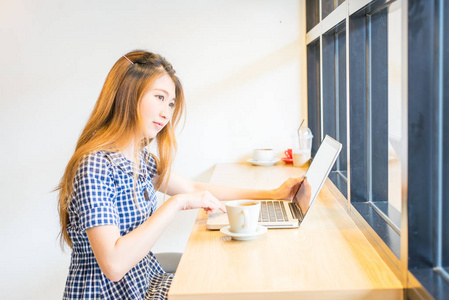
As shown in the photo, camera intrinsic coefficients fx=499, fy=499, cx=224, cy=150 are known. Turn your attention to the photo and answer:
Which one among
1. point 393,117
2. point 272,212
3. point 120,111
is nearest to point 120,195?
point 120,111

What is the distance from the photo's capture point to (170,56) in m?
2.85

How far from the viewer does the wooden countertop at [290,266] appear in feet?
3.28

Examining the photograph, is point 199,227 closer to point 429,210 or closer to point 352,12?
point 429,210

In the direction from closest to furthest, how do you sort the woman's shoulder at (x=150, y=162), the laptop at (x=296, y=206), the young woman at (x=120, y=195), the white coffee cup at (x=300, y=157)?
the young woman at (x=120, y=195)
the laptop at (x=296, y=206)
the woman's shoulder at (x=150, y=162)
the white coffee cup at (x=300, y=157)

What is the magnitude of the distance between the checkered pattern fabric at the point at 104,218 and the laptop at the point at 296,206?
9.0 inches

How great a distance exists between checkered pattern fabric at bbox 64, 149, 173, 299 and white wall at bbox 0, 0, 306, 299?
1.43 meters

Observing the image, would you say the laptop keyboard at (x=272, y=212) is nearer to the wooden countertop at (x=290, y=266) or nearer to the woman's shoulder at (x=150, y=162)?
the wooden countertop at (x=290, y=266)

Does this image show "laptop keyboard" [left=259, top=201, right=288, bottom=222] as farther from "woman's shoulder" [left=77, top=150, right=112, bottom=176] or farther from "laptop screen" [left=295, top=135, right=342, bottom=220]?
"woman's shoulder" [left=77, top=150, right=112, bottom=176]

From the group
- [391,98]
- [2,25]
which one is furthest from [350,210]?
[2,25]

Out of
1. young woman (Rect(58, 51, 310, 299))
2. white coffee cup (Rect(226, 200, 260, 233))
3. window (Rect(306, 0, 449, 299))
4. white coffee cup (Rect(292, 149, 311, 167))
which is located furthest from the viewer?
white coffee cup (Rect(292, 149, 311, 167))

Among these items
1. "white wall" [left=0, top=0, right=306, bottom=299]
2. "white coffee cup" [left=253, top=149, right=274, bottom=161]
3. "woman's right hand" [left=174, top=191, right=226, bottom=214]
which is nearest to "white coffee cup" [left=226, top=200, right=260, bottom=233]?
"woman's right hand" [left=174, top=191, right=226, bottom=214]

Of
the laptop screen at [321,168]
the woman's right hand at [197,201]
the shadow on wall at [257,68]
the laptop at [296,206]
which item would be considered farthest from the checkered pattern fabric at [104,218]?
the shadow on wall at [257,68]

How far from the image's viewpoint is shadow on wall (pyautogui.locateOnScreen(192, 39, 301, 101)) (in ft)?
9.22

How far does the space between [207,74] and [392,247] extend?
6.15 feet
